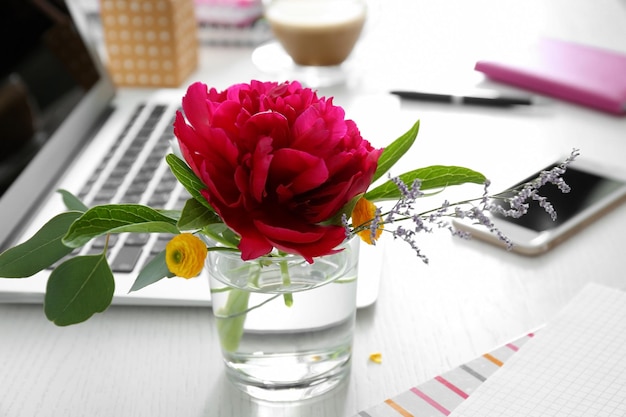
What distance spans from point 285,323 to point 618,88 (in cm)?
65

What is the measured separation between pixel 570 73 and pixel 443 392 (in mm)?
629

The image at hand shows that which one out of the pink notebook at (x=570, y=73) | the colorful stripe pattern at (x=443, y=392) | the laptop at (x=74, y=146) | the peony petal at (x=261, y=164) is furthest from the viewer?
the pink notebook at (x=570, y=73)

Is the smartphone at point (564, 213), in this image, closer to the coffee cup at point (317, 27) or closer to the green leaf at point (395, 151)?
the green leaf at point (395, 151)

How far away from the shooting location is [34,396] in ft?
1.93

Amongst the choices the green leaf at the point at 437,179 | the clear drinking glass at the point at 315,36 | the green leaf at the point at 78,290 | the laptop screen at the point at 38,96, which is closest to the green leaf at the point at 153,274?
the green leaf at the point at 78,290

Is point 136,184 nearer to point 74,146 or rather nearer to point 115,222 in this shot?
point 74,146

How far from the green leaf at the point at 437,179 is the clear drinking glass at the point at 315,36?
1.95 feet

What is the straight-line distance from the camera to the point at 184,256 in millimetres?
482

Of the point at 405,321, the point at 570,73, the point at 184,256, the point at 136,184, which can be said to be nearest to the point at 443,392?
the point at 405,321

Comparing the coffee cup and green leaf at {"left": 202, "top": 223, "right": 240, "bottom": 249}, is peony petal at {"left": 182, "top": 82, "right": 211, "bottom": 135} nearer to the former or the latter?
green leaf at {"left": 202, "top": 223, "right": 240, "bottom": 249}

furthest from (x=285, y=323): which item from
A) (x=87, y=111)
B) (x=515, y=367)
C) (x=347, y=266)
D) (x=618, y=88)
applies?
(x=618, y=88)

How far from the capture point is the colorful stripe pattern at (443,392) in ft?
1.81

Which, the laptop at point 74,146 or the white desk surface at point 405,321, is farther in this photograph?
the laptop at point 74,146

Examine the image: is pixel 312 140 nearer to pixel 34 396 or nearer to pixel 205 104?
pixel 205 104
